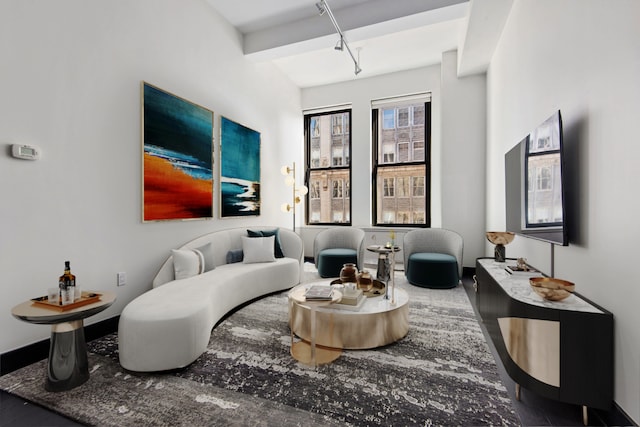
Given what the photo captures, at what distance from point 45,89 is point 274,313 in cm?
267

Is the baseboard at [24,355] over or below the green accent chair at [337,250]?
below

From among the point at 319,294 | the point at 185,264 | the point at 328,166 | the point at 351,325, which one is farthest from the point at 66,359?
the point at 328,166

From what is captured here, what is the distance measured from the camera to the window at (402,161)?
5457 millimetres

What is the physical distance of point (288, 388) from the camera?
178 centimetres

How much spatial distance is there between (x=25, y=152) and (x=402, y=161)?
5140 mm

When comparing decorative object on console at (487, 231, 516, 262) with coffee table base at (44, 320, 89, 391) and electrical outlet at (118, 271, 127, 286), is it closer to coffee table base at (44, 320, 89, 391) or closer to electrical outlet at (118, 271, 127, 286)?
coffee table base at (44, 320, 89, 391)

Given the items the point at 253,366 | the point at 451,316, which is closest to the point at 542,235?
the point at 451,316

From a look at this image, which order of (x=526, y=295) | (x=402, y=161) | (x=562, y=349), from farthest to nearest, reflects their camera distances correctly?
(x=402, y=161), (x=526, y=295), (x=562, y=349)

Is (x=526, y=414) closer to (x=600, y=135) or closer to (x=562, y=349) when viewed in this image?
(x=562, y=349)

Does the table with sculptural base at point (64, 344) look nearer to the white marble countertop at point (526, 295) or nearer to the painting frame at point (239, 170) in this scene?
the painting frame at point (239, 170)

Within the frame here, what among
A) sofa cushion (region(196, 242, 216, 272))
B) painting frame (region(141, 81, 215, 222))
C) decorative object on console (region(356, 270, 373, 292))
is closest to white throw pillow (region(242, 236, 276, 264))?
sofa cushion (region(196, 242, 216, 272))

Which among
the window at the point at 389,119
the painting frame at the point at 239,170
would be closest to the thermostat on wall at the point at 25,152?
the painting frame at the point at 239,170

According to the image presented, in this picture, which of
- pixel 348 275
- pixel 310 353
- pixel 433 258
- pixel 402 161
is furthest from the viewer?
pixel 402 161

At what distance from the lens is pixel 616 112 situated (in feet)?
4.83
